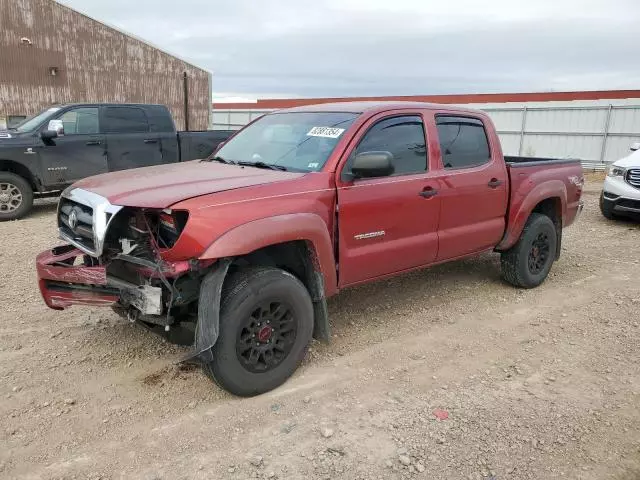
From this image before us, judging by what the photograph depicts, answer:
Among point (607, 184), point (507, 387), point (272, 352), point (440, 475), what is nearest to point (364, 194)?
point (272, 352)

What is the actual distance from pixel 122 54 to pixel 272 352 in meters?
25.6

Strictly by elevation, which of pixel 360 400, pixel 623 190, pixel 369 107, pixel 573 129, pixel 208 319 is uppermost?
pixel 369 107

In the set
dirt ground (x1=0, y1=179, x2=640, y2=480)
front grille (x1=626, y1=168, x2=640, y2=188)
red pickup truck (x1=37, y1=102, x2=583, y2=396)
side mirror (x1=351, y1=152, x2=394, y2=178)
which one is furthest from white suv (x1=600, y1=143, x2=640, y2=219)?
side mirror (x1=351, y1=152, x2=394, y2=178)

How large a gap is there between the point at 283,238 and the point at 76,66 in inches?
975

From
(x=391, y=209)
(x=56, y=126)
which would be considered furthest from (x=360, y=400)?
(x=56, y=126)

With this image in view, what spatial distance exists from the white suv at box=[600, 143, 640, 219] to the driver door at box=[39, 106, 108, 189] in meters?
8.83

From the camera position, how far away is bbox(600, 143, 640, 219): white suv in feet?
29.9

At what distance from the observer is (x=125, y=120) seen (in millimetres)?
9648

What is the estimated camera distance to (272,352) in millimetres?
3516

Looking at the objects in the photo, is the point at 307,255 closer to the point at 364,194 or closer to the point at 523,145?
the point at 364,194

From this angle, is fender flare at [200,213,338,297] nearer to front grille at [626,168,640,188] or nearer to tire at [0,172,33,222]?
tire at [0,172,33,222]

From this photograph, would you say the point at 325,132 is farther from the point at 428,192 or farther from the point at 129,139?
the point at 129,139

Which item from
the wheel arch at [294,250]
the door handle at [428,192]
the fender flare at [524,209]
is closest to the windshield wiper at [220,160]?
the wheel arch at [294,250]

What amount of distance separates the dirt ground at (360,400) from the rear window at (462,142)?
1383mm
